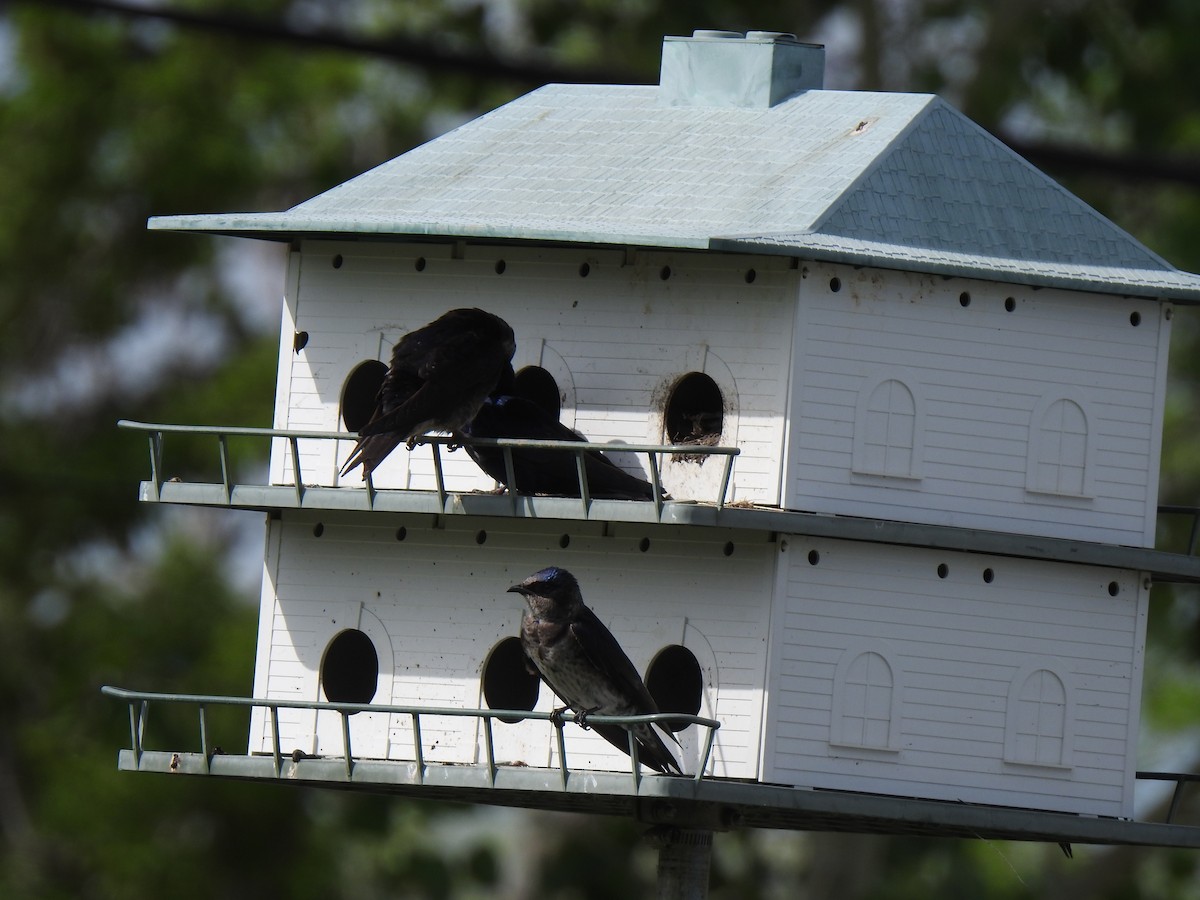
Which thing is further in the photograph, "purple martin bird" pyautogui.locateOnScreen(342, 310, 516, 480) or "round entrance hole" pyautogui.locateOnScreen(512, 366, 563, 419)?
"round entrance hole" pyautogui.locateOnScreen(512, 366, 563, 419)

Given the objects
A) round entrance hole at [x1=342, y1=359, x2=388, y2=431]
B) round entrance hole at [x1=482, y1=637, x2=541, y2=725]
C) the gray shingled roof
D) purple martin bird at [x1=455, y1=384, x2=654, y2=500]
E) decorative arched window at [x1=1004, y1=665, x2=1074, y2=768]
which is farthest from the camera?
round entrance hole at [x1=342, y1=359, x2=388, y2=431]

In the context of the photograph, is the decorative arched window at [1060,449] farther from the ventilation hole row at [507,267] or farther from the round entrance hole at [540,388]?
the round entrance hole at [540,388]

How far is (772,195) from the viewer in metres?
8.91

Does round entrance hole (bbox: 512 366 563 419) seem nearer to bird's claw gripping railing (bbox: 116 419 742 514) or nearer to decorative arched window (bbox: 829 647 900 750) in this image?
bird's claw gripping railing (bbox: 116 419 742 514)

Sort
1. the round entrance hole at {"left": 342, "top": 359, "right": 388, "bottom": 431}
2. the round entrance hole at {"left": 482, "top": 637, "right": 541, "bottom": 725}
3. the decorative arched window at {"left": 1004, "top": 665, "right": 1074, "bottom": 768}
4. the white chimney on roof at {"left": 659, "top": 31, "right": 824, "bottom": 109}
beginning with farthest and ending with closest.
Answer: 1. the white chimney on roof at {"left": 659, "top": 31, "right": 824, "bottom": 109}
2. the round entrance hole at {"left": 342, "top": 359, "right": 388, "bottom": 431}
3. the round entrance hole at {"left": 482, "top": 637, "right": 541, "bottom": 725}
4. the decorative arched window at {"left": 1004, "top": 665, "right": 1074, "bottom": 768}

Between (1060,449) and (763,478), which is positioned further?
(1060,449)

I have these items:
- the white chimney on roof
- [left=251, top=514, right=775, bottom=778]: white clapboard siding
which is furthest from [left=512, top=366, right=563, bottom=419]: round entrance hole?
the white chimney on roof

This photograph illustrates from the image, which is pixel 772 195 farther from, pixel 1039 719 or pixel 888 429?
pixel 1039 719

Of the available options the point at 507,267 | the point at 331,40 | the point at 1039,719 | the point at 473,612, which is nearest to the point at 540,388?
the point at 507,267

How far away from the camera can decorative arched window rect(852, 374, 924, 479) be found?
8625mm

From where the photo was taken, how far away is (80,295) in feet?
74.4

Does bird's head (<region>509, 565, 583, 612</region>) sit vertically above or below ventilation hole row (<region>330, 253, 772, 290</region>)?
below

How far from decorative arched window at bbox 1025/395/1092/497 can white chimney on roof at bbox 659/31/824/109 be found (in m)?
1.67

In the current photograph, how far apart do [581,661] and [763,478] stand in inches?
33.2
